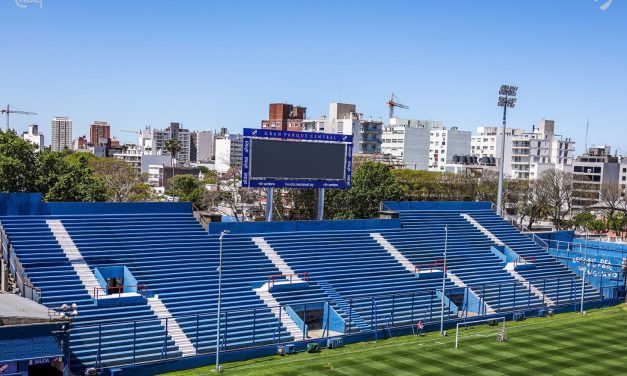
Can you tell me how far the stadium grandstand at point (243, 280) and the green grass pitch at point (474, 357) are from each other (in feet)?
5.59

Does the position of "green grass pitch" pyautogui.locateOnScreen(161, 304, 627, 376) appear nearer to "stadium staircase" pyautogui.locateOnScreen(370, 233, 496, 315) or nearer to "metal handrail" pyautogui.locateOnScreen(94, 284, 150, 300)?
"stadium staircase" pyautogui.locateOnScreen(370, 233, 496, 315)

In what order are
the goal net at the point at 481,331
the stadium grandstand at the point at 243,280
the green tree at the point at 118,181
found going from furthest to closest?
the green tree at the point at 118,181 → the goal net at the point at 481,331 → the stadium grandstand at the point at 243,280

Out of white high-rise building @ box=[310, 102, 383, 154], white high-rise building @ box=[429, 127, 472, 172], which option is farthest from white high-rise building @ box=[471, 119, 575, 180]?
white high-rise building @ box=[310, 102, 383, 154]

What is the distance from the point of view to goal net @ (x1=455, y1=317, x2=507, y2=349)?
150ft

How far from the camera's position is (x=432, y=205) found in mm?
65438

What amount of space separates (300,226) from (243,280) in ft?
31.4

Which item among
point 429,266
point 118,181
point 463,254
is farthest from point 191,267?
point 118,181

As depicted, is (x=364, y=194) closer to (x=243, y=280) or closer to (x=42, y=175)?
(x=42, y=175)

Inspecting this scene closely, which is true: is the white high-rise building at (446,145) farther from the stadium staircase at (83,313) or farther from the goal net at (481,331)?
the stadium staircase at (83,313)

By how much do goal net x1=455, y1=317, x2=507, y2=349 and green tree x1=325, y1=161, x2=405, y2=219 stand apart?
3780 centimetres

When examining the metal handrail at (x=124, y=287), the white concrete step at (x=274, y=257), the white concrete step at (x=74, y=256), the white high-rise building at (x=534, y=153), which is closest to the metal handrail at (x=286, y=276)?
the white concrete step at (x=274, y=257)

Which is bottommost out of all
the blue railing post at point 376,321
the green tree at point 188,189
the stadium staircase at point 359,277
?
the blue railing post at point 376,321

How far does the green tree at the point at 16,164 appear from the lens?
204 ft

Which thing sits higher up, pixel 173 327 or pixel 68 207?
pixel 68 207
